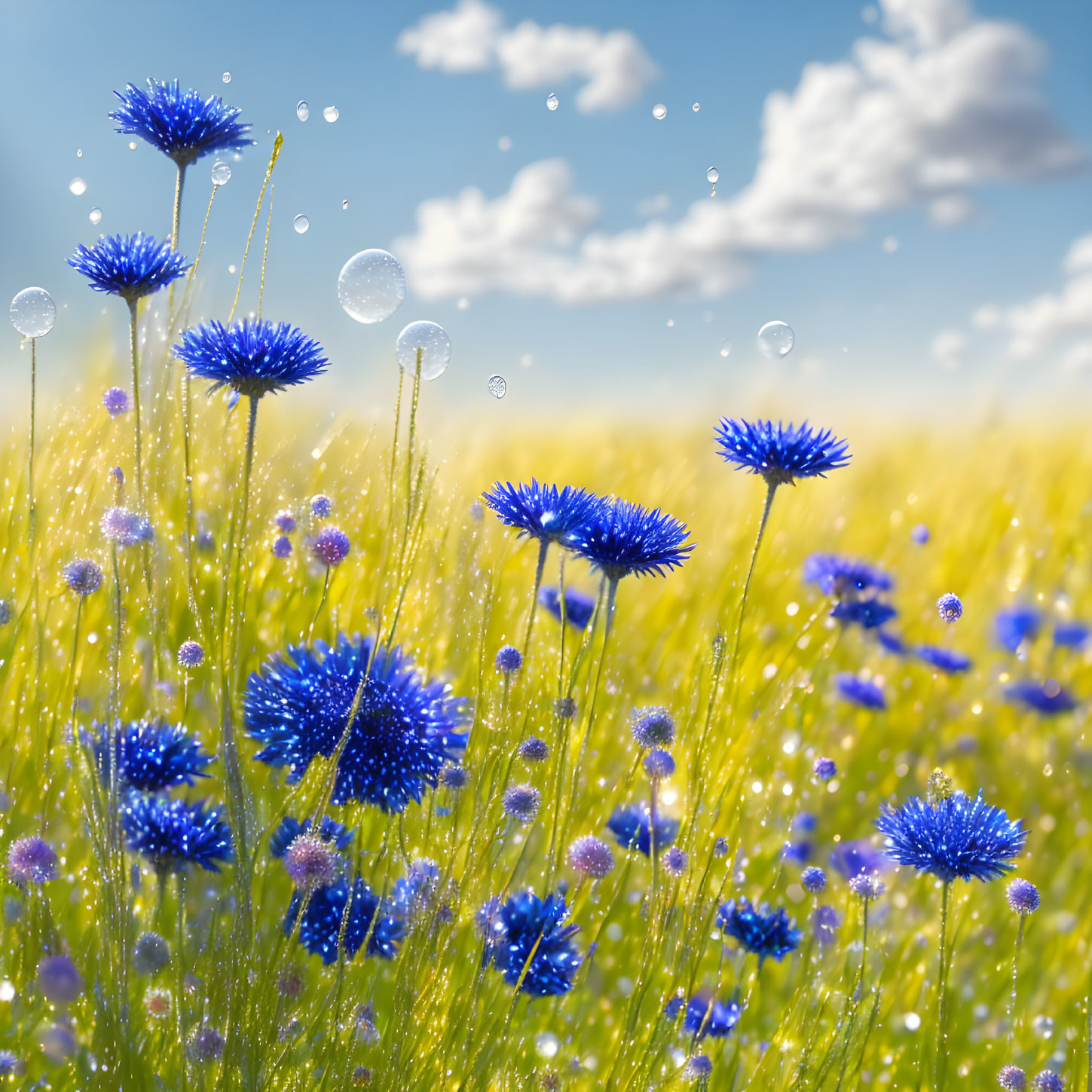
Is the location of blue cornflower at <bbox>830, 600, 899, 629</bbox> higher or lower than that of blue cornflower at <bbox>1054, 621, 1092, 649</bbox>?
lower

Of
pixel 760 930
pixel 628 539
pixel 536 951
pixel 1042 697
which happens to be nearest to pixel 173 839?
pixel 536 951

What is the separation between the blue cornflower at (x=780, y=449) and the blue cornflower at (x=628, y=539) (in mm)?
101

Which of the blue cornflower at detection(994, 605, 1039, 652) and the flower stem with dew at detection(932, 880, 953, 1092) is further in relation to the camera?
the blue cornflower at detection(994, 605, 1039, 652)

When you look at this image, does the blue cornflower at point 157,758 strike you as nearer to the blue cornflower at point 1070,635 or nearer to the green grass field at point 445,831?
the green grass field at point 445,831

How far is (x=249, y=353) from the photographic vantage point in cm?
76

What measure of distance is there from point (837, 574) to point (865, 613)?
8.2 inches

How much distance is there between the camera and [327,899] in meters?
0.88

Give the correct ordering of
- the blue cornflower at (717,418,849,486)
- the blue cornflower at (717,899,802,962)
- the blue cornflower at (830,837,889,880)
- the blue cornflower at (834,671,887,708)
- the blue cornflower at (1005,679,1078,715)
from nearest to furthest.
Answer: the blue cornflower at (717,418,849,486), the blue cornflower at (717,899,802,962), the blue cornflower at (830,837,889,880), the blue cornflower at (834,671,887,708), the blue cornflower at (1005,679,1078,715)

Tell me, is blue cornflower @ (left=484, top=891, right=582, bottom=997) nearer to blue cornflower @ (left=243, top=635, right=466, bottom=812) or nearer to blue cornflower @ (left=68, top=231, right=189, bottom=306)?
blue cornflower @ (left=243, top=635, right=466, bottom=812)

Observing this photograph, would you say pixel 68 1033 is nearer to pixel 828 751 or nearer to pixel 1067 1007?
pixel 1067 1007

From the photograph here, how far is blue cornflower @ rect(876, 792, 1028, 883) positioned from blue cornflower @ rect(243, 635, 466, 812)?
37cm

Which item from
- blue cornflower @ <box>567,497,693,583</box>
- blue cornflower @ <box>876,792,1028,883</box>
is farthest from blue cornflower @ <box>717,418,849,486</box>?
blue cornflower @ <box>876,792,1028,883</box>

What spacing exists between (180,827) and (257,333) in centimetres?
41

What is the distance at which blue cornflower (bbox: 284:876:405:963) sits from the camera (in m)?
0.85
